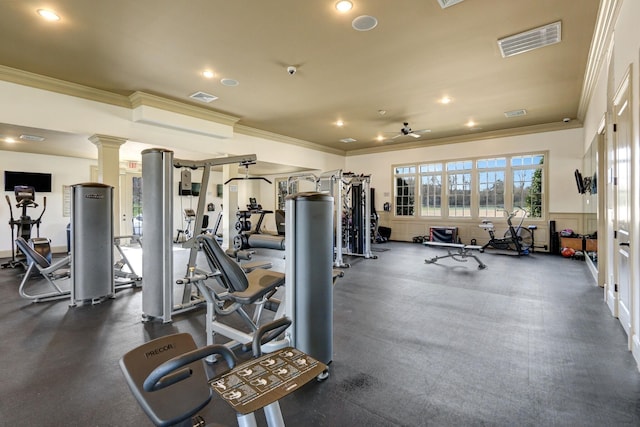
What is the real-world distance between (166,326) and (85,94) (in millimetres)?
4477

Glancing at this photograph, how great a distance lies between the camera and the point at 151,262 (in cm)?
338

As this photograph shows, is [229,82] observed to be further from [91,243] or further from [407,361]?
[407,361]

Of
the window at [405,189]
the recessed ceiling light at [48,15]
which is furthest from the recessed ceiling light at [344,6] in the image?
the window at [405,189]

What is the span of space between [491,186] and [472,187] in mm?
499

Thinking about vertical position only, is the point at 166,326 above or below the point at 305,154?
below

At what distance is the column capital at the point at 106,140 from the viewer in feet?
18.4

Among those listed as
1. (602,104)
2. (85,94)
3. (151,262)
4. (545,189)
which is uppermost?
(85,94)

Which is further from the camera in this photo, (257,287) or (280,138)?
(280,138)

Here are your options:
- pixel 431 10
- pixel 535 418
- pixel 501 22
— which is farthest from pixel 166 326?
pixel 501 22

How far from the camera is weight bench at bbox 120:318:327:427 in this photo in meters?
0.95

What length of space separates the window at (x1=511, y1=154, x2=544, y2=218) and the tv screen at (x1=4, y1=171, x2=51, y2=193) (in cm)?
1233

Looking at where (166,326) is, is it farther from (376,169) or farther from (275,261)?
(376,169)

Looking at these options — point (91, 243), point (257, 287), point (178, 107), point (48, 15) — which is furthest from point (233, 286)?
point (178, 107)

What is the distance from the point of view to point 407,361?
2.53m
